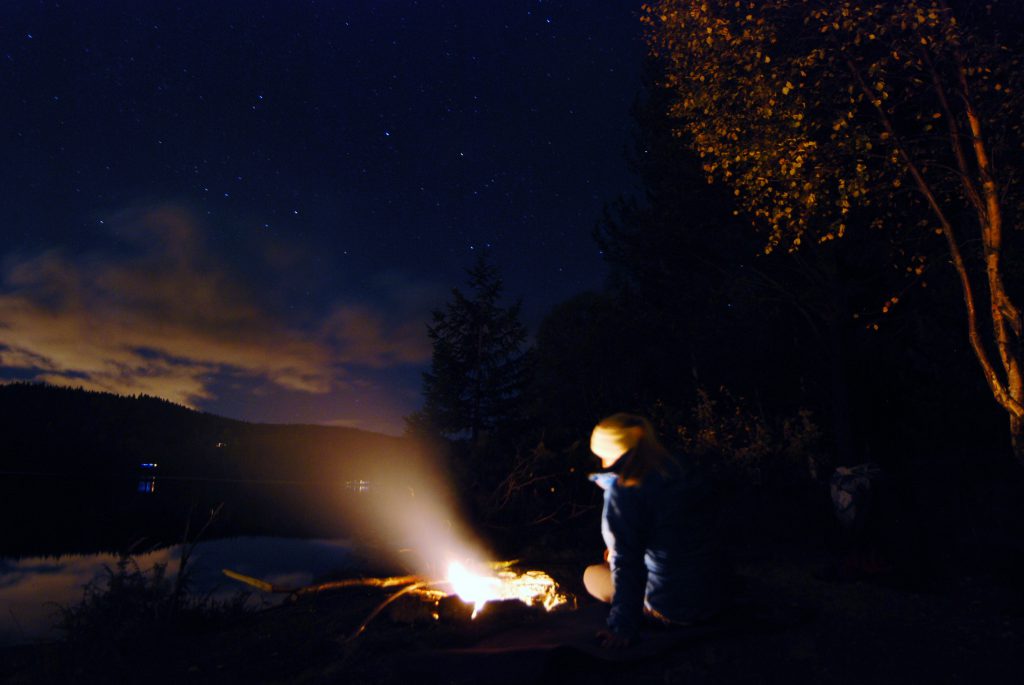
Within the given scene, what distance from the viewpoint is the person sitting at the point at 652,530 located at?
4258mm

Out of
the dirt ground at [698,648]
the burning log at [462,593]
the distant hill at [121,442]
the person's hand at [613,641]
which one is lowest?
the dirt ground at [698,648]

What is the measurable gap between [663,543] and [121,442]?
286 feet

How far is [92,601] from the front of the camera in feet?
25.6

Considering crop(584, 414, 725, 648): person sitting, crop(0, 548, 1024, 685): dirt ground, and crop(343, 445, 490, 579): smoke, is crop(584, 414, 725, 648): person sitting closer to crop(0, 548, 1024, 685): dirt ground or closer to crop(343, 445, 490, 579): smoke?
crop(0, 548, 1024, 685): dirt ground

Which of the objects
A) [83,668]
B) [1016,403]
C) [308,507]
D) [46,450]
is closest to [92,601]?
[83,668]

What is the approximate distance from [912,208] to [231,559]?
19.2 metres

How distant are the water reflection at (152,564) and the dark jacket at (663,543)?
731 cm

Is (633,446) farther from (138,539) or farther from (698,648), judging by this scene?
(138,539)

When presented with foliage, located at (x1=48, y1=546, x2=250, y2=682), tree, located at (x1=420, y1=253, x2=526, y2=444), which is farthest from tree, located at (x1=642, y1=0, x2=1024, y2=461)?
tree, located at (x1=420, y1=253, x2=526, y2=444)

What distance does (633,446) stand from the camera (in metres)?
4.34

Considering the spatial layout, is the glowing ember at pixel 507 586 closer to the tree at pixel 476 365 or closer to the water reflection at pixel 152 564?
the water reflection at pixel 152 564

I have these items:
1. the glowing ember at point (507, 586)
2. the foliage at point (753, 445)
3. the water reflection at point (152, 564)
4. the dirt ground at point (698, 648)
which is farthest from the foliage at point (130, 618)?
the foliage at point (753, 445)

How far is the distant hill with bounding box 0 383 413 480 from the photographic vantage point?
72375 millimetres

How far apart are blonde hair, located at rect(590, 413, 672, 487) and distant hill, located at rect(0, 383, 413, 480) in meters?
60.2
